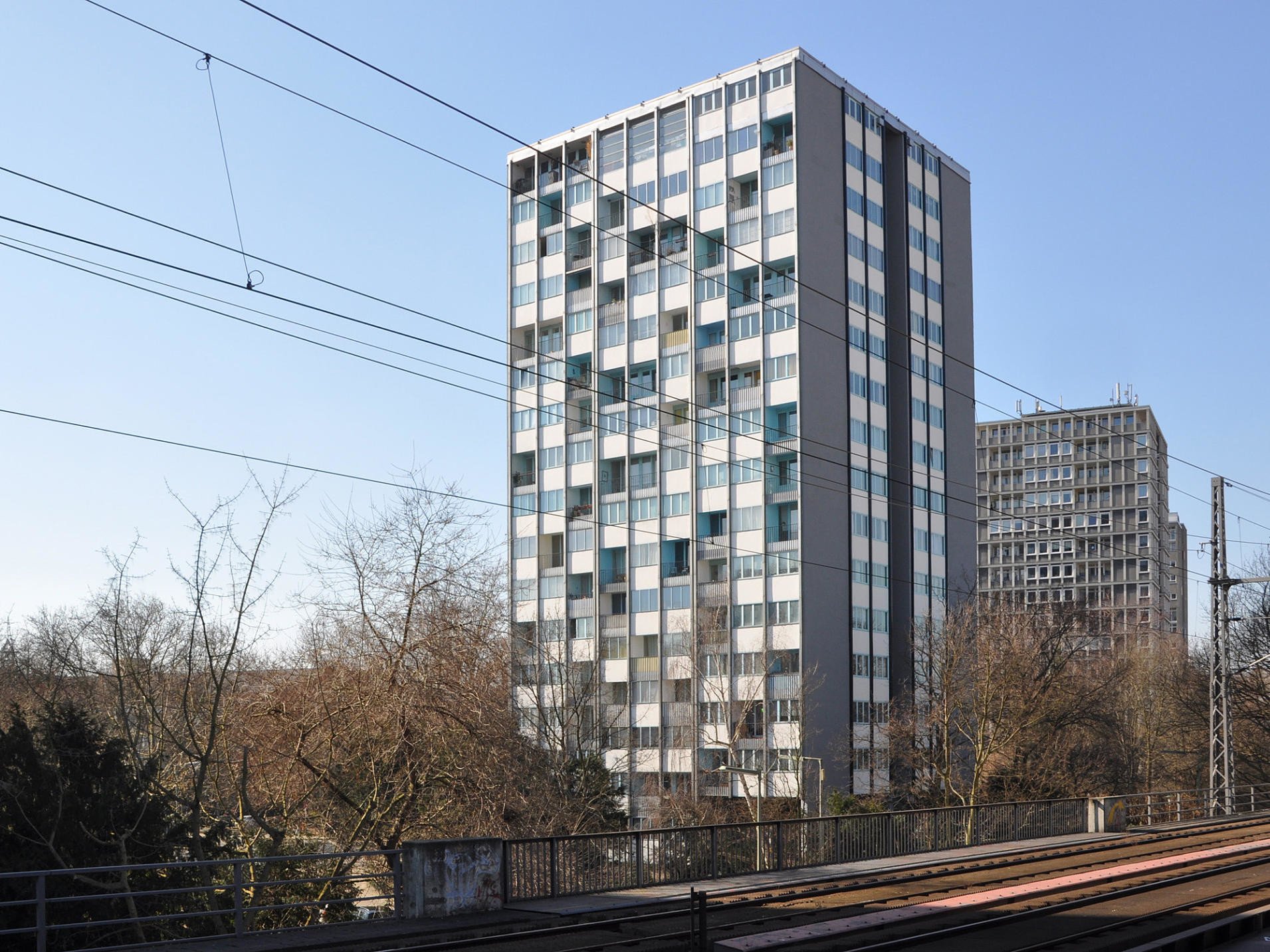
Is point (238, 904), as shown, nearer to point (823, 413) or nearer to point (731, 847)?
point (731, 847)

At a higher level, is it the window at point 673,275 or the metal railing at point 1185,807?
the window at point 673,275

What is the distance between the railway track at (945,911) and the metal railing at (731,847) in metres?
1.62

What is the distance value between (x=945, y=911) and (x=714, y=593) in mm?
54378

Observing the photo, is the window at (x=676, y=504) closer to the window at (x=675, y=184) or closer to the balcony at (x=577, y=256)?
the balcony at (x=577, y=256)

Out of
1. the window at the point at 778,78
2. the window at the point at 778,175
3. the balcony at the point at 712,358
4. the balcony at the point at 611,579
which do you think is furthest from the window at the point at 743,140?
the balcony at the point at 611,579

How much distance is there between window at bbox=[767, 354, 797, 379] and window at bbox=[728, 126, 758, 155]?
12.9 metres

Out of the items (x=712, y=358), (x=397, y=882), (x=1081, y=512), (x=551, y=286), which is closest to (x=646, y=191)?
(x=551, y=286)

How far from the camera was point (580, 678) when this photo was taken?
62.4 metres

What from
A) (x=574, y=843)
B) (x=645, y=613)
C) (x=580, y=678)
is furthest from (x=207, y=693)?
(x=645, y=613)

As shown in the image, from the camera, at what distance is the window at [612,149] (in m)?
80.4

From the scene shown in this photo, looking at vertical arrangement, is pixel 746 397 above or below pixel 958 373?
below

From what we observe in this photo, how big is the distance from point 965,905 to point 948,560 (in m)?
62.8

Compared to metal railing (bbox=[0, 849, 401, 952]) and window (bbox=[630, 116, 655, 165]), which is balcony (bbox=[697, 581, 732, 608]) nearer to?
window (bbox=[630, 116, 655, 165])

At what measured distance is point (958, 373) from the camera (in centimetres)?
8238
